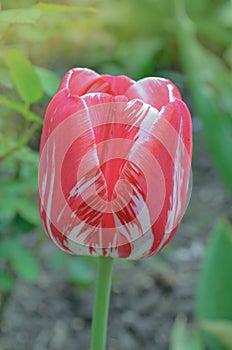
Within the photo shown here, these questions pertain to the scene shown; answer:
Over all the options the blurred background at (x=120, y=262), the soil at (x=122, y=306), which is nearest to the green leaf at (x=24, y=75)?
the blurred background at (x=120, y=262)

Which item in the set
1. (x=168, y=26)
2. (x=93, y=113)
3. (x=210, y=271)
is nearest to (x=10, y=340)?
(x=210, y=271)

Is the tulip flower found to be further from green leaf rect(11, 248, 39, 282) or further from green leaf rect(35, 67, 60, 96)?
green leaf rect(11, 248, 39, 282)

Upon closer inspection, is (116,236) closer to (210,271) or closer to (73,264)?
(210,271)

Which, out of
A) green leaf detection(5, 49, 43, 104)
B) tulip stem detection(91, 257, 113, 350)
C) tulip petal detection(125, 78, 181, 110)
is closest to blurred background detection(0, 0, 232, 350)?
green leaf detection(5, 49, 43, 104)

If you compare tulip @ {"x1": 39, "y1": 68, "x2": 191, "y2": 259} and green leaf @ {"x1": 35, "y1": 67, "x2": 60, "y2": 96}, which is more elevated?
tulip @ {"x1": 39, "y1": 68, "x2": 191, "y2": 259}

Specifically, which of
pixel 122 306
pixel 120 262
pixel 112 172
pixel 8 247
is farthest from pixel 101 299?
pixel 122 306

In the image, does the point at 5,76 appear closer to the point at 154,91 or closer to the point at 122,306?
the point at 154,91

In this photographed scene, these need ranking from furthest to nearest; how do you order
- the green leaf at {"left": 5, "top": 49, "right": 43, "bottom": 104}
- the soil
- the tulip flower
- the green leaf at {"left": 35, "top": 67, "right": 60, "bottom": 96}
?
the soil < the green leaf at {"left": 35, "top": 67, "right": 60, "bottom": 96} < the green leaf at {"left": 5, "top": 49, "right": 43, "bottom": 104} < the tulip flower
